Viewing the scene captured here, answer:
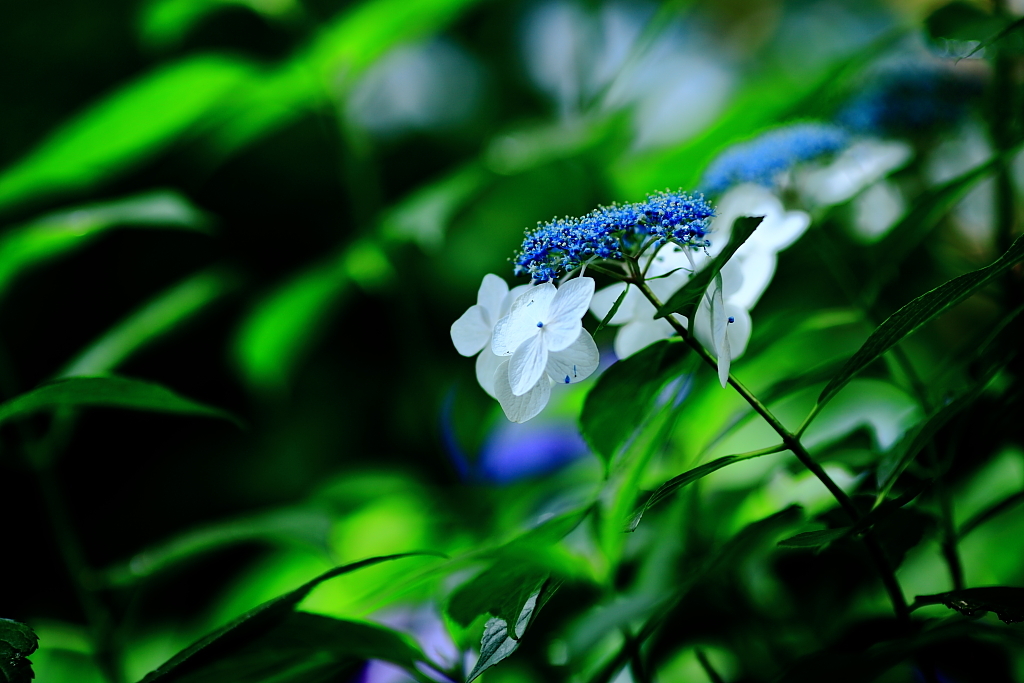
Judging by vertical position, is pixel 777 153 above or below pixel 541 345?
above

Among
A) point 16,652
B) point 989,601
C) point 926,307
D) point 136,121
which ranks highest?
point 136,121

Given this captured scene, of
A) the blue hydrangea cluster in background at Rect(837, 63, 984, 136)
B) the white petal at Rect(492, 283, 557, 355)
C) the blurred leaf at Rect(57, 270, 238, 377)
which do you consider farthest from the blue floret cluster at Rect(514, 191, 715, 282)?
the blurred leaf at Rect(57, 270, 238, 377)

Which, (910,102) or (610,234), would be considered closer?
(610,234)

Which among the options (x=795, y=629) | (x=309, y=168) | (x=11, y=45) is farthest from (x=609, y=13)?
(x=795, y=629)

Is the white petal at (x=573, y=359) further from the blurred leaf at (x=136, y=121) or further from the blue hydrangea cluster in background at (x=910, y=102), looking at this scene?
the blurred leaf at (x=136, y=121)

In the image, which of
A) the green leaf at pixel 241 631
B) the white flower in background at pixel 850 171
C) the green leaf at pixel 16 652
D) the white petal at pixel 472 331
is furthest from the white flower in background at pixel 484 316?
the white flower in background at pixel 850 171

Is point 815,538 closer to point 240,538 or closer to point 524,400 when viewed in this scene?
point 524,400

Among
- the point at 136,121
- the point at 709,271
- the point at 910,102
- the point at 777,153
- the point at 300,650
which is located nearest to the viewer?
the point at 709,271

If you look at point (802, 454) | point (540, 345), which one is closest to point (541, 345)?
point (540, 345)
